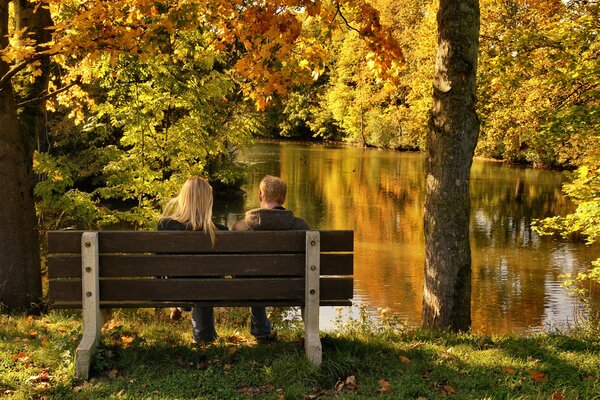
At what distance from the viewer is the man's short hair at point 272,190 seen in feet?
17.1

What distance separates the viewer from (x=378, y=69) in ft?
27.5

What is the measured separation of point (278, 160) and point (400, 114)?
12099 mm

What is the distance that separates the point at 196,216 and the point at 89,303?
995 millimetres

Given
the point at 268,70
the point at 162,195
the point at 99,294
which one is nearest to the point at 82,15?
the point at 268,70

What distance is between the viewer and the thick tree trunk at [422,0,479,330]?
20.7ft

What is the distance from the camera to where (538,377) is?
182 inches

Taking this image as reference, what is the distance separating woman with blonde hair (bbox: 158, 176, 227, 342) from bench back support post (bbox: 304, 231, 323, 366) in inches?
27.7

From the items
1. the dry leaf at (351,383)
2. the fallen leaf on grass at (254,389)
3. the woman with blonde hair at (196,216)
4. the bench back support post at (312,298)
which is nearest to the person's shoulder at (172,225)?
the woman with blonde hair at (196,216)

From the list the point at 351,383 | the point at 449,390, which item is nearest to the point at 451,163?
the point at 449,390

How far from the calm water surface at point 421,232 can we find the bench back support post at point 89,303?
280 inches

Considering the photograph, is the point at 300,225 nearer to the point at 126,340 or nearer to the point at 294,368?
the point at 294,368

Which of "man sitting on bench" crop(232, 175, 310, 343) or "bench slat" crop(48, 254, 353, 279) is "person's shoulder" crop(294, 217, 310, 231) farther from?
"bench slat" crop(48, 254, 353, 279)

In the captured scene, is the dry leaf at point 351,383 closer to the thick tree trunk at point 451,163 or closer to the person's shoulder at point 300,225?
the person's shoulder at point 300,225

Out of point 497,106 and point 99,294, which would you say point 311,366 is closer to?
point 99,294
